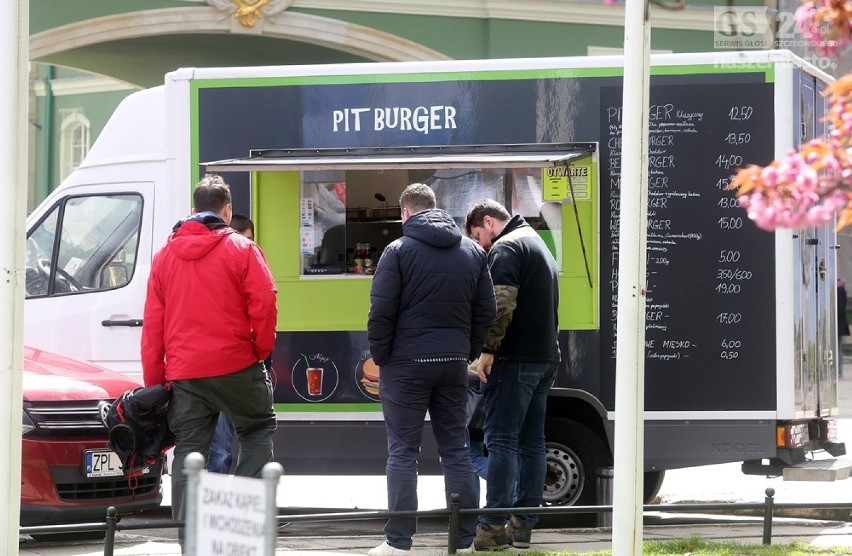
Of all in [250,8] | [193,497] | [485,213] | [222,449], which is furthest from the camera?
[250,8]

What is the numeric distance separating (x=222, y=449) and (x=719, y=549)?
9.35 feet

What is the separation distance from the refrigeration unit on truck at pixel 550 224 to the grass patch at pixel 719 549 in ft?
3.47

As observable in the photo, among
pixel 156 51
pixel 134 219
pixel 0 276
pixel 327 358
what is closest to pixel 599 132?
pixel 327 358

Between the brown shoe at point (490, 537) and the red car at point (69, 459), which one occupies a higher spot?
the red car at point (69, 459)

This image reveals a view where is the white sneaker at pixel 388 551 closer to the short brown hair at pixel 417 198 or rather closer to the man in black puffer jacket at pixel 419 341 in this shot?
the man in black puffer jacket at pixel 419 341

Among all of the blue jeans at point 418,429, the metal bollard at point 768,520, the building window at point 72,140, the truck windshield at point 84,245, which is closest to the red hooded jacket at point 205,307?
the blue jeans at point 418,429

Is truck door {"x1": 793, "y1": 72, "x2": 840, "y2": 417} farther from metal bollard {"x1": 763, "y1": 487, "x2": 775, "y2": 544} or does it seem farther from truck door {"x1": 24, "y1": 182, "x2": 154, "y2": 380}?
truck door {"x1": 24, "y1": 182, "x2": 154, "y2": 380}

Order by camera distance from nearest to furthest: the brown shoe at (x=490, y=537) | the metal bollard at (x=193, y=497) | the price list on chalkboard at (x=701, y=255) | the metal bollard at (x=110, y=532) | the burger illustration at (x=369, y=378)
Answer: the metal bollard at (x=193, y=497), the metal bollard at (x=110, y=532), the brown shoe at (x=490, y=537), the price list on chalkboard at (x=701, y=255), the burger illustration at (x=369, y=378)

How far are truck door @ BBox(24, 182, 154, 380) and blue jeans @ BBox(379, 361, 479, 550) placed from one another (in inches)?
102

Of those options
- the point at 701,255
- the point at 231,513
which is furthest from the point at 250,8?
the point at 231,513

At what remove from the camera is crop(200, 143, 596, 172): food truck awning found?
8367 mm

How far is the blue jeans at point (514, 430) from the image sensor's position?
24.9ft

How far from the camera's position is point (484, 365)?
7.67 metres

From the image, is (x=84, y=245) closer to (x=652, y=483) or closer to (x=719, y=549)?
(x=652, y=483)
